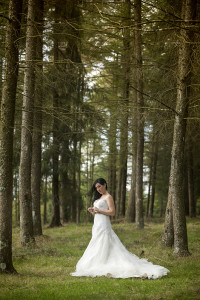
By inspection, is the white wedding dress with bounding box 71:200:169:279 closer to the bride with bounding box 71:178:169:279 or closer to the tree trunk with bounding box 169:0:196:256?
the bride with bounding box 71:178:169:279

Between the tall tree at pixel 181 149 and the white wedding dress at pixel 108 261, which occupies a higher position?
the tall tree at pixel 181 149

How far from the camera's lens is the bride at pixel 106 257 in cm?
685

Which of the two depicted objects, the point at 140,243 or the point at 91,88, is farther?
the point at 91,88

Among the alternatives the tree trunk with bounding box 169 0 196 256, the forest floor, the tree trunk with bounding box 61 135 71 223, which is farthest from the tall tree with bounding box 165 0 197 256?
the tree trunk with bounding box 61 135 71 223

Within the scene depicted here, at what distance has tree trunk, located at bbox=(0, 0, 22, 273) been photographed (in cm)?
698

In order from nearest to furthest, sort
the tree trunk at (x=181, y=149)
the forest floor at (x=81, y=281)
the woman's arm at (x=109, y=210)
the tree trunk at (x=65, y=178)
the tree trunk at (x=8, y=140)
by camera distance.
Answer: the forest floor at (x=81, y=281) → the tree trunk at (x=8, y=140) → the woman's arm at (x=109, y=210) → the tree trunk at (x=181, y=149) → the tree trunk at (x=65, y=178)

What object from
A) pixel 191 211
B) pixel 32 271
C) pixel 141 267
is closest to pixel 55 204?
pixel 191 211

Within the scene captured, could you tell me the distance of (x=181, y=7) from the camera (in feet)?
35.0

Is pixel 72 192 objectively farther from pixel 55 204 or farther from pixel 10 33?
pixel 10 33

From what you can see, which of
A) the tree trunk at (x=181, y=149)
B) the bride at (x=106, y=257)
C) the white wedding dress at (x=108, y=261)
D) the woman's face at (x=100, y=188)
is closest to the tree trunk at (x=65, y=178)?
the tree trunk at (x=181, y=149)

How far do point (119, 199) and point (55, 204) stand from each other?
763 centimetres

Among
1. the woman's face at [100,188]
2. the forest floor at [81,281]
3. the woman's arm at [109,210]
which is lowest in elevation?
the forest floor at [81,281]

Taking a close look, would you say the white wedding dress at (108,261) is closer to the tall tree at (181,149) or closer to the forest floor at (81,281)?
the forest floor at (81,281)

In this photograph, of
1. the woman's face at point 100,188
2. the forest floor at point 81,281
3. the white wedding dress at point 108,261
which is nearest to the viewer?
the forest floor at point 81,281
